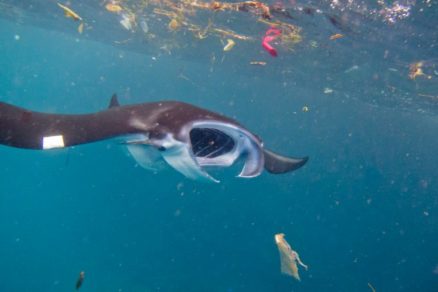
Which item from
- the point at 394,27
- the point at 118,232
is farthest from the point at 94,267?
the point at 394,27

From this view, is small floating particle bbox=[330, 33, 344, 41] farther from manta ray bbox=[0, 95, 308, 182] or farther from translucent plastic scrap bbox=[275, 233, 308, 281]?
manta ray bbox=[0, 95, 308, 182]

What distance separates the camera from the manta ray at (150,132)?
336cm

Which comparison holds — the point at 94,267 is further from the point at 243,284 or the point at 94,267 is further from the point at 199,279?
the point at 243,284

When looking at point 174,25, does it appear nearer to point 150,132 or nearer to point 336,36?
point 336,36

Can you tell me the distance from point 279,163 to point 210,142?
1.04m

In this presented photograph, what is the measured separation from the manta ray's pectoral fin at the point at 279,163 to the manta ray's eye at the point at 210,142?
0.77 metres

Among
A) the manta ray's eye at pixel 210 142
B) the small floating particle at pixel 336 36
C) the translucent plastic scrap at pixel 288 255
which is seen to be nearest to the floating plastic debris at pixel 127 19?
the small floating particle at pixel 336 36

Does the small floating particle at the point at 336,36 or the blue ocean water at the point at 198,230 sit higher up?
the small floating particle at the point at 336,36

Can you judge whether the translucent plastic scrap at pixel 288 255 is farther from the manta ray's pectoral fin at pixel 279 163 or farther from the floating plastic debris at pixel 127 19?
the floating plastic debris at pixel 127 19

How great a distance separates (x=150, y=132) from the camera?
141 inches

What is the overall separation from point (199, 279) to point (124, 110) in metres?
21.1

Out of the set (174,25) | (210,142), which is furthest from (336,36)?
(210,142)

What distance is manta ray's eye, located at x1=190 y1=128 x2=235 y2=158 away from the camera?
4.19 m

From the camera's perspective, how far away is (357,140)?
99.3 meters
